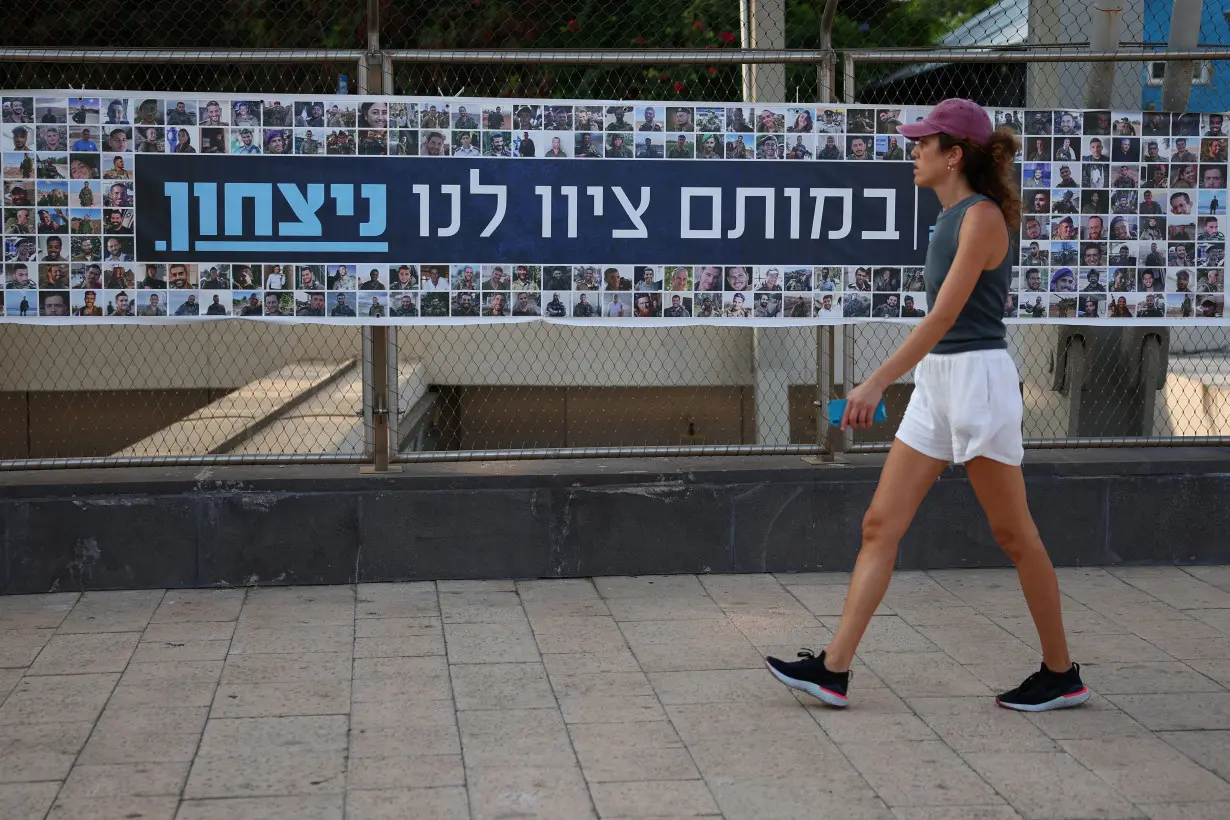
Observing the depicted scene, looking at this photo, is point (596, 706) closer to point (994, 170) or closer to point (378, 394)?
point (994, 170)

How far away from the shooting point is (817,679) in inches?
173

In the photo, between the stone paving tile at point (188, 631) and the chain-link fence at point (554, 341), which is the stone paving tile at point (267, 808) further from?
the chain-link fence at point (554, 341)

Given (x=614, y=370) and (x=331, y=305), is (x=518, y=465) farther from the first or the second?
(x=614, y=370)

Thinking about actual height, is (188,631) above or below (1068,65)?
below

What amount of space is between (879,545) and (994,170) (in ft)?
3.78

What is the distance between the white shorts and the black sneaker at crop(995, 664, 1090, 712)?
651 millimetres

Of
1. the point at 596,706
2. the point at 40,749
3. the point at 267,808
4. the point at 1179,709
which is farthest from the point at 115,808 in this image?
the point at 1179,709

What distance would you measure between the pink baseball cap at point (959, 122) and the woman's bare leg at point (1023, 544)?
953 millimetres

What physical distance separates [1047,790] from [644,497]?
2.60 meters

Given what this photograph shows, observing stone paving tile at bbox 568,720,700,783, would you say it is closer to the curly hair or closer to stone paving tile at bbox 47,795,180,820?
stone paving tile at bbox 47,795,180,820

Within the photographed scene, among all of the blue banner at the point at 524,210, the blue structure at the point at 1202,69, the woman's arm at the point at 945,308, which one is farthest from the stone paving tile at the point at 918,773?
the blue structure at the point at 1202,69

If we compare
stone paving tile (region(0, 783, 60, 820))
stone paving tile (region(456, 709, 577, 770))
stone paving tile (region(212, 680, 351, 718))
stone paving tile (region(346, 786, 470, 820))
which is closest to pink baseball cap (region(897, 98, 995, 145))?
stone paving tile (region(456, 709, 577, 770))

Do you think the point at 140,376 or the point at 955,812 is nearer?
the point at 955,812

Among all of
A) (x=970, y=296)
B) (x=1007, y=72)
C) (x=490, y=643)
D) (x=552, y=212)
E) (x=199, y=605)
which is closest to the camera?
(x=970, y=296)
